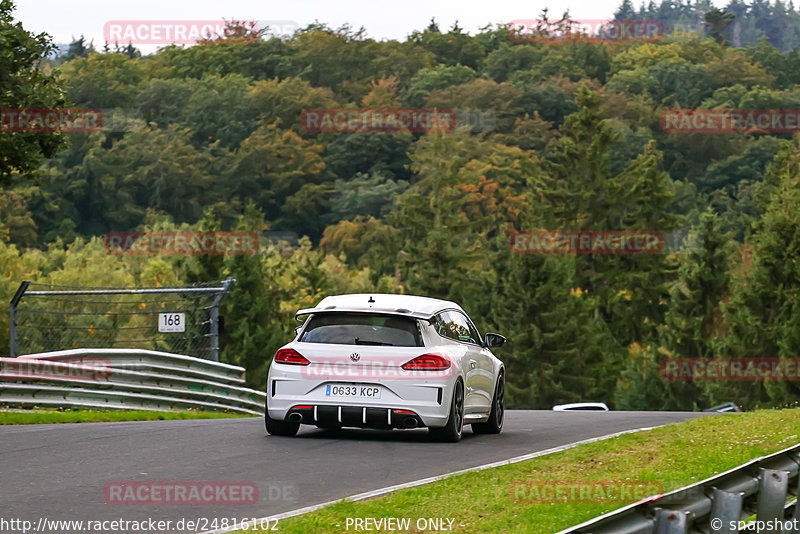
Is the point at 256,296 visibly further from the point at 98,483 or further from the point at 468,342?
the point at 98,483

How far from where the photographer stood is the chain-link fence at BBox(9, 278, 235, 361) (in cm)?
2211

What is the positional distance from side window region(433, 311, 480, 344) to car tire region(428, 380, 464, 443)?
2.54 feet

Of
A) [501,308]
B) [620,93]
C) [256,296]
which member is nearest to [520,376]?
[501,308]

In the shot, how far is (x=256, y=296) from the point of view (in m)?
68.4

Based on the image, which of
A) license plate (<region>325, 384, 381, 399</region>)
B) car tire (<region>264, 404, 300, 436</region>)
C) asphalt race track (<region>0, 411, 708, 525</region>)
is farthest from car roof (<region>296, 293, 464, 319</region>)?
asphalt race track (<region>0, 411, 708, 525</region>)

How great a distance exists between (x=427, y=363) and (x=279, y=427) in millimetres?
1862

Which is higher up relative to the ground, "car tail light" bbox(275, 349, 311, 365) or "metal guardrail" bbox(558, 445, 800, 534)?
"metal guardrail" bbox(558, 445, 800, 534)

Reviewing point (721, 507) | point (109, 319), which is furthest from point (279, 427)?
point (109, 319)

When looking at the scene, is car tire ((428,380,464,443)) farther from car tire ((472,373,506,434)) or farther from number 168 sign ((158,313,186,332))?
number 168 sign ((158,313,186,332))

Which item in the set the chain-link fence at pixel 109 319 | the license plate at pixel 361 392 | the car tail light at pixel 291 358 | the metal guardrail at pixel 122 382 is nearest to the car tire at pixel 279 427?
the car tail light at pixel 291 358

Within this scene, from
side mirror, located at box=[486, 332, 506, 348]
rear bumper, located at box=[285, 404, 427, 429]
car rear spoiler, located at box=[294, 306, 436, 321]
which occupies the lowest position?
rear bumper, located at box=[285, 404, 427, 429]

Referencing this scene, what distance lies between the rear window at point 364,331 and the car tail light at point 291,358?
22 centimetres

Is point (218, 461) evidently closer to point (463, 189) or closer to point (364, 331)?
point (364, 331)

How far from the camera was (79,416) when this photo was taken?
1917cm
